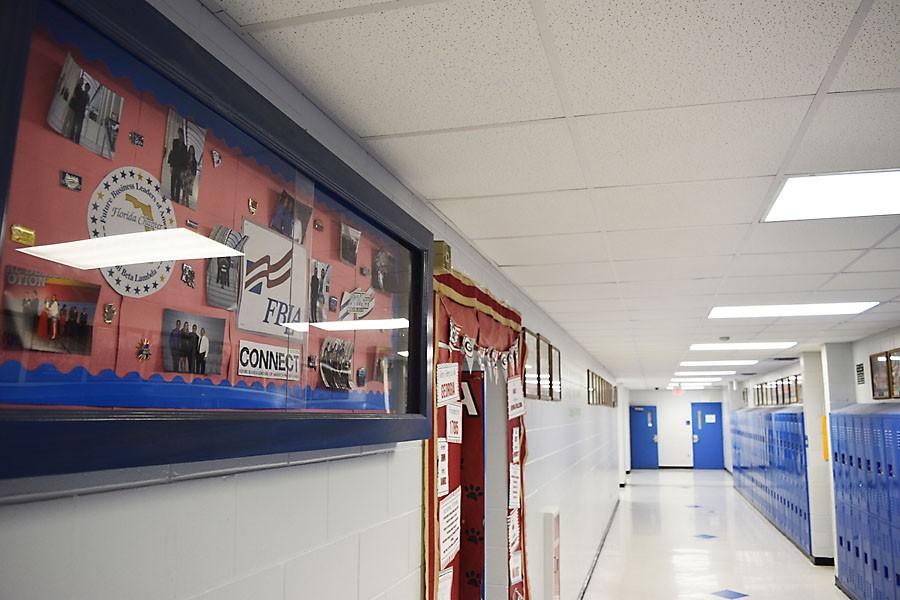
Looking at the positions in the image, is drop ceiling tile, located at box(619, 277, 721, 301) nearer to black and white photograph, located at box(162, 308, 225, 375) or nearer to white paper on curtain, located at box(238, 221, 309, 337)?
white paper on curtain, located at box(238, 221, 309, 337)

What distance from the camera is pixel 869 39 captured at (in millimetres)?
1473

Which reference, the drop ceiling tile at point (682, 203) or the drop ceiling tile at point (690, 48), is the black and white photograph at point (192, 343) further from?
the drop ceiling tile at point (682, 203)

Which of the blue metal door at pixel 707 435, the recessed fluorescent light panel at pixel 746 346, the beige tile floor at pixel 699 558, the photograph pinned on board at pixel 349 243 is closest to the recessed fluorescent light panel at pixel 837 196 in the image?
the photograph pinned on board at pixel 349 243

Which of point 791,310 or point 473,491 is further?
point 791,310

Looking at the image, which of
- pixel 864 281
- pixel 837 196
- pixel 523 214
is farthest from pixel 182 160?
pixel 864 281

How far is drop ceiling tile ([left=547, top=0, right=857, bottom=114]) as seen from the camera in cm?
138

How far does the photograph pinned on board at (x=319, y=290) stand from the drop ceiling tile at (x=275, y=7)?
53 cm

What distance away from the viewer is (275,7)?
1.38 metres

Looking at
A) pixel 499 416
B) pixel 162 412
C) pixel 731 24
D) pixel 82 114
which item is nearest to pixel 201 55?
pixel 82 114

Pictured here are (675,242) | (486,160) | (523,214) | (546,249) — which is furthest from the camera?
(546,249)

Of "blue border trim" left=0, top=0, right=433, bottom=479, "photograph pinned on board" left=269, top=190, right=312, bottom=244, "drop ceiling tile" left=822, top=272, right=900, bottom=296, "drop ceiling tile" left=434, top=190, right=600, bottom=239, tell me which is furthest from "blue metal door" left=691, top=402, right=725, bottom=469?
"photograph pinned on board" left=269, top=190, right=312, bottom=244

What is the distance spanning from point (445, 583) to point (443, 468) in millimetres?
424

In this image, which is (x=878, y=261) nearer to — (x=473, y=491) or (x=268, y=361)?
(x=473, y=491)

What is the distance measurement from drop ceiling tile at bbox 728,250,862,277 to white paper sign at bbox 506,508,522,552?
1760 mm
